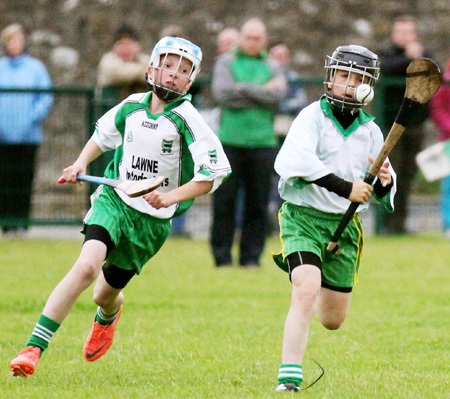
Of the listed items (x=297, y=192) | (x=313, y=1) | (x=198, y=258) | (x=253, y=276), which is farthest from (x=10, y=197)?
(x=297, y=192)

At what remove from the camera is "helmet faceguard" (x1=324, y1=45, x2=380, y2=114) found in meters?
5.62

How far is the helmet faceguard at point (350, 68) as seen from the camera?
5617mm

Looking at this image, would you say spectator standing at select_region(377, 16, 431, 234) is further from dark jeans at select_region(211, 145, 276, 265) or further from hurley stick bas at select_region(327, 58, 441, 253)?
hurley stick bas at select_region(327, 58, 441, 253)

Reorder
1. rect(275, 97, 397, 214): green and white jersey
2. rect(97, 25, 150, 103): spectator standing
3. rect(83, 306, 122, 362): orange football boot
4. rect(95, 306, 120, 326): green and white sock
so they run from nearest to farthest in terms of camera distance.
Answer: rect(275, 97, 397, 214): green and white jersey
rect(83, 306, 122, 362): orange football boot
rect(95, 306, 120, 326): green and white sock
rect(97, 25, 150, 103): spectator standing

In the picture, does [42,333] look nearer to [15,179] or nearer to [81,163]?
[81,163]

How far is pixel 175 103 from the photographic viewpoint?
6.01m

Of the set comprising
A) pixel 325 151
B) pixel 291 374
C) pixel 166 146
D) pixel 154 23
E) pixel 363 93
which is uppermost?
pixel 363 93

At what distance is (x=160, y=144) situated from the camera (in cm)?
597

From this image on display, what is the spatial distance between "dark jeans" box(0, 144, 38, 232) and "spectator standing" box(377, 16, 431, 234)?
425cm

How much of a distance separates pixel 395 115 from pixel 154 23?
4.57 meters

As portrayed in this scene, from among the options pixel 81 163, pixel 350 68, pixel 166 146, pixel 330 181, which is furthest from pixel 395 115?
pixel 330 181

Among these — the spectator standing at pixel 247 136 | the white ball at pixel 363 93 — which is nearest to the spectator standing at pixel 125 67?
the spectator standing at pixel 247 136

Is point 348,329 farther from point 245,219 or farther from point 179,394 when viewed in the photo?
point 245,219

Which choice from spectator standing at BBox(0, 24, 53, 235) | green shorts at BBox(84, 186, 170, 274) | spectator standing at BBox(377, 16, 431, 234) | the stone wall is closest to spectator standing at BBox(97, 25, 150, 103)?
spectator standing at BBox(0, 24, 53, 235)
